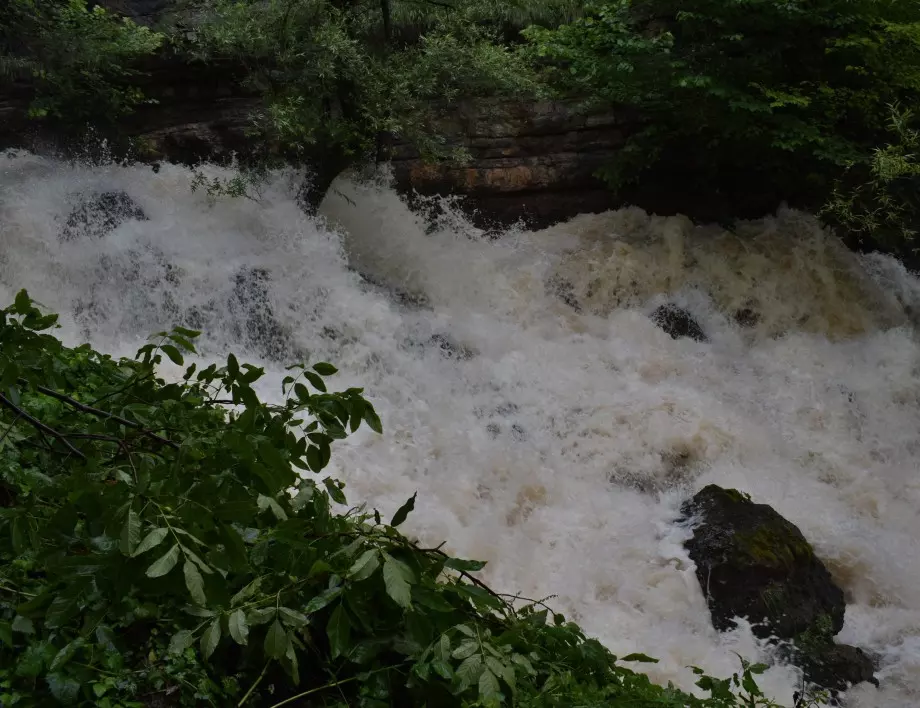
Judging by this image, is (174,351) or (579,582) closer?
(174,351)

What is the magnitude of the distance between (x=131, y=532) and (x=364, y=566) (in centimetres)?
42

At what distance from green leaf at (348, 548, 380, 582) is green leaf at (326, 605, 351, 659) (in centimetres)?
10

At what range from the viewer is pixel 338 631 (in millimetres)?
1573

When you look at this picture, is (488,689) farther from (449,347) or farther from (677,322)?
(677,322)

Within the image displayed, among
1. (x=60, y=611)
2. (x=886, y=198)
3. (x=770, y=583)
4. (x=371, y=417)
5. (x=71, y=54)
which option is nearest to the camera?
(x=60, y=611)

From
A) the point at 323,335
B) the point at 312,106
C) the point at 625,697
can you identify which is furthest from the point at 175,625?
the point at 312,106

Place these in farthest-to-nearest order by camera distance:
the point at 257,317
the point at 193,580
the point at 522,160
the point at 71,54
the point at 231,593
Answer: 1. the point at 522,160
2. the point at 71,54
3. the point at 257,317
4. the point at 231,593
5. the point at 193,580

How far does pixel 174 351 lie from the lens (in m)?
2.00

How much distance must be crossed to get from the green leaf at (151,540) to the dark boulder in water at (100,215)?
7080 millimetres

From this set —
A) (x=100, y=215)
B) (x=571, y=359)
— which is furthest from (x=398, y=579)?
(x=100, y=215)

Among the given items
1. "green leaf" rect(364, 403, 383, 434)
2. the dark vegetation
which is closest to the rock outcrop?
the dark vegetation

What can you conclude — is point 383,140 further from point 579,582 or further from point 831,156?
point 579,582

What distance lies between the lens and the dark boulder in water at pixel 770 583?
4.84m

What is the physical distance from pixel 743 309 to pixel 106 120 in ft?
23.4
